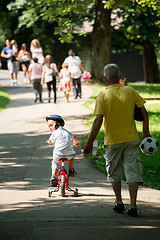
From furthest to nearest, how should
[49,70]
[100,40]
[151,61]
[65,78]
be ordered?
[151,61] → [100,40] → [65,78] → [49,70]

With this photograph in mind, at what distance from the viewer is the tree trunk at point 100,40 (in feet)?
83.1

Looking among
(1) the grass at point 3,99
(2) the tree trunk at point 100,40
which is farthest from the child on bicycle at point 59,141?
(2) the tree trunk at point 100,40

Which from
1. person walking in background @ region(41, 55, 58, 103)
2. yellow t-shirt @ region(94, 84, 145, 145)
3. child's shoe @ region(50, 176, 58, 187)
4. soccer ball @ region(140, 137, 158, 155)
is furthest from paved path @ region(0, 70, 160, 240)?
person walking in background @ region(41, 55, 58, 103)

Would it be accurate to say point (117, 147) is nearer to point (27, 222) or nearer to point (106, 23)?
point (27, 222)

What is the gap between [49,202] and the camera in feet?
21.9

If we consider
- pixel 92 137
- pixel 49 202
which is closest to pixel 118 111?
pixel 92 137

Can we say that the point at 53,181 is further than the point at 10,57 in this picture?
No

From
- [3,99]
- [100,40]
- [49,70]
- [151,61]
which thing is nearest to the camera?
[49,70]

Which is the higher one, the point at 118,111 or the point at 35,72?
the point at 35,72

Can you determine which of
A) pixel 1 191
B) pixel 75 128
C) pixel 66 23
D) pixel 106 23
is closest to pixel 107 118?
pixel 1 191

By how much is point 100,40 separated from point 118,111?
66.7ft

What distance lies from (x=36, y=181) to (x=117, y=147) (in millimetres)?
2934

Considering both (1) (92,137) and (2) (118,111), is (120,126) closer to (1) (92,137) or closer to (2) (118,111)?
(2) (118,111)

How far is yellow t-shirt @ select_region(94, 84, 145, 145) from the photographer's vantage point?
18.9 ft
